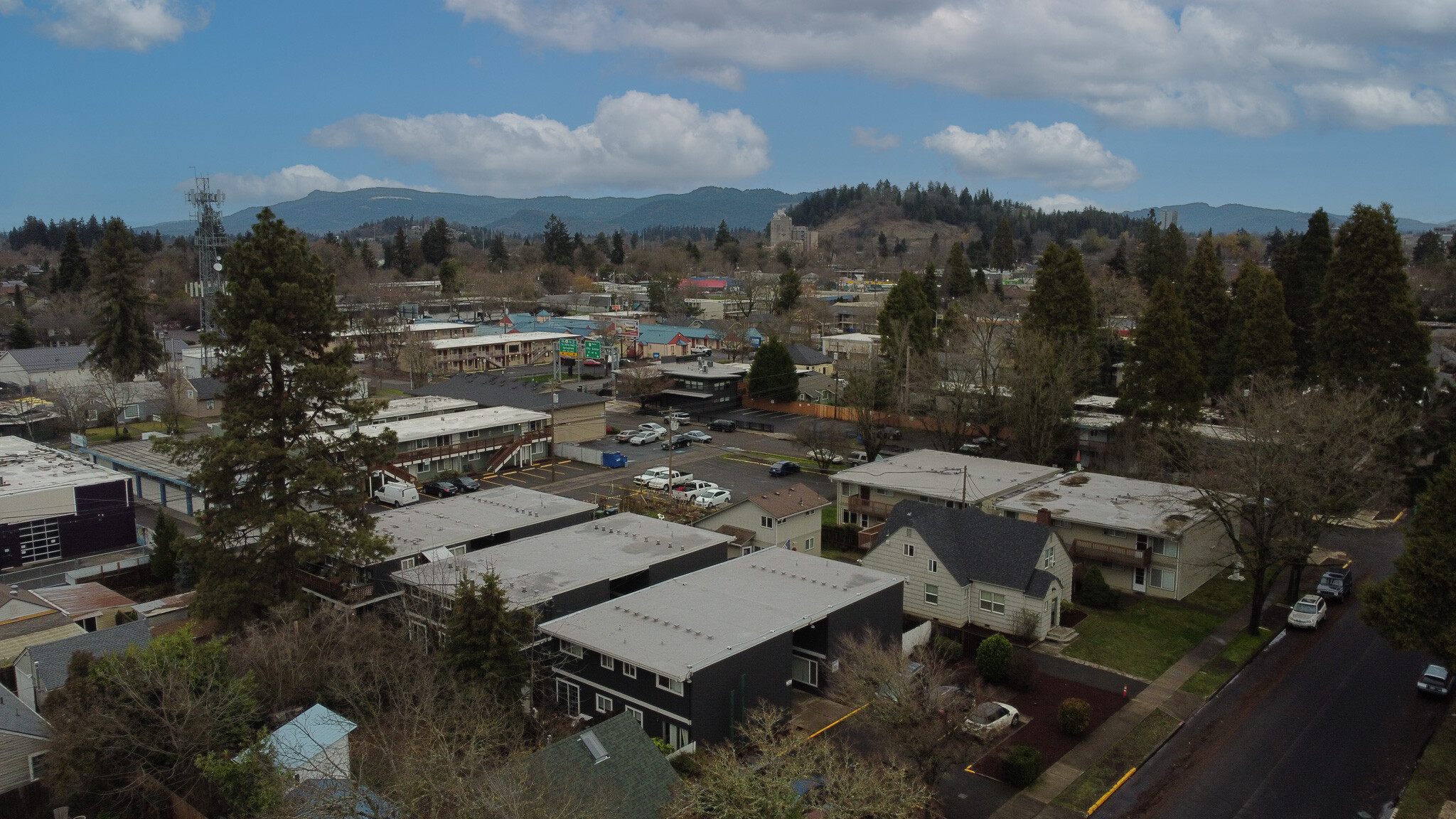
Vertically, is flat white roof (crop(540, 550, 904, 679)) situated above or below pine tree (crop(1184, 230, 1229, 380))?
below

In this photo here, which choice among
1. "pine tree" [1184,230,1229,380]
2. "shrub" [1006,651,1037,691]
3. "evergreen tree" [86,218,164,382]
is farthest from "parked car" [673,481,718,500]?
"evergreen tree" [86,218,164,382]

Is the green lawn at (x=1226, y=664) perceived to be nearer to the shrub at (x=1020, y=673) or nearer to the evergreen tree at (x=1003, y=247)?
the shrub at (x=1020, y=673)

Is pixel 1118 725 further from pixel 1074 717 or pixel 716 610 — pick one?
pixel 716 610

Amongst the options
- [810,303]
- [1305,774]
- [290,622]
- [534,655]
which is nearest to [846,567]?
[534,655]

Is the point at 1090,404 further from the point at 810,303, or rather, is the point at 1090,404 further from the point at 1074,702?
the point at 810,303

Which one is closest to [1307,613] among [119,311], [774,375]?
[774,375]

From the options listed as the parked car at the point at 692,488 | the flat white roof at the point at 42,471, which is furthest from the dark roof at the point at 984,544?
the flat white roof at the point at 42,471

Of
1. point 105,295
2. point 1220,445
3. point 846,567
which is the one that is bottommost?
point 846,567

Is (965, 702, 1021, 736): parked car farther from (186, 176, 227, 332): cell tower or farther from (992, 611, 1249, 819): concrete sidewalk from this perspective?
(186, 176, 227, 332): cell tower
